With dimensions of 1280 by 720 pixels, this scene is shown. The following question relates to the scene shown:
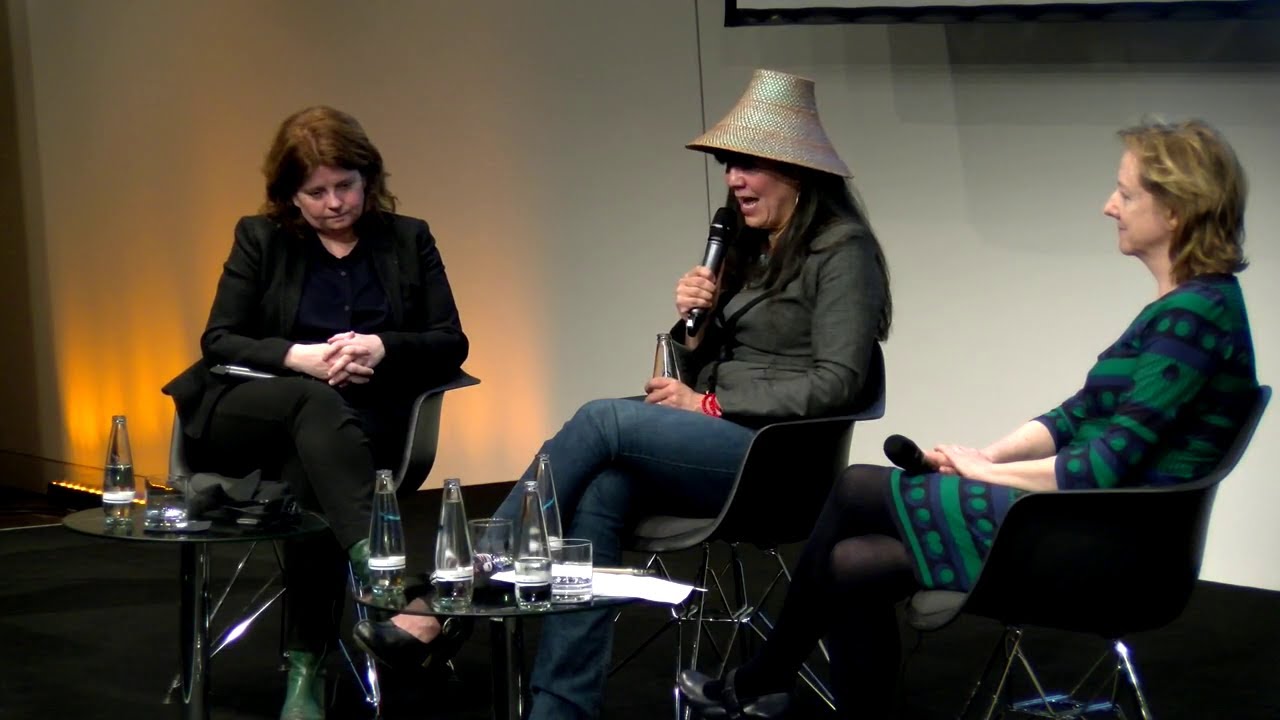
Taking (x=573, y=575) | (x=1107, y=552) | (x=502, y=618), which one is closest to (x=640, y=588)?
(x=573, y=575)

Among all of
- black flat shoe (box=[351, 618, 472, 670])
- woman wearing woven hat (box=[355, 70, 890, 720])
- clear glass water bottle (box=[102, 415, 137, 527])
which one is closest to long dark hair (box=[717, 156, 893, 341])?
woman wearing woven hat (box=[355, 70, 890, 720])

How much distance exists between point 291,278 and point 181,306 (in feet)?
9.87

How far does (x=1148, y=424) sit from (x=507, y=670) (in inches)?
43.0

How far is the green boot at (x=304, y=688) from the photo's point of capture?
10.4 feet

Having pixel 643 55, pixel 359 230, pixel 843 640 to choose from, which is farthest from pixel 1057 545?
pixel 643 55

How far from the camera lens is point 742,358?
11.1 ft

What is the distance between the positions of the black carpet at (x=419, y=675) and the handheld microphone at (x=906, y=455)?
2.23ft

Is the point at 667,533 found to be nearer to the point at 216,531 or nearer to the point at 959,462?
the point at 959,462

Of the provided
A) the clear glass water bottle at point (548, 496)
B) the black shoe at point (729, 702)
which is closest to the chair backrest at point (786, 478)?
the black shoe at point (729, 702)

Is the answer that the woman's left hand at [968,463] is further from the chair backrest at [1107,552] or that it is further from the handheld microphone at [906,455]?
the chair backrest at [1107,552]

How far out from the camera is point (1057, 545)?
7.86 ft

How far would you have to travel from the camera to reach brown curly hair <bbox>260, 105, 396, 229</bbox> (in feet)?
11.9

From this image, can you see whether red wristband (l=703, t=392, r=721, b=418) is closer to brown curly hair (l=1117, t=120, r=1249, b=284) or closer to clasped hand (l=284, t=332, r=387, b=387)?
clasped hand (l=284, t=332, r=387, b=387)

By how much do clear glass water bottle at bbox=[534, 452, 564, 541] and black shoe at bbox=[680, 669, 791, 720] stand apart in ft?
1.80
